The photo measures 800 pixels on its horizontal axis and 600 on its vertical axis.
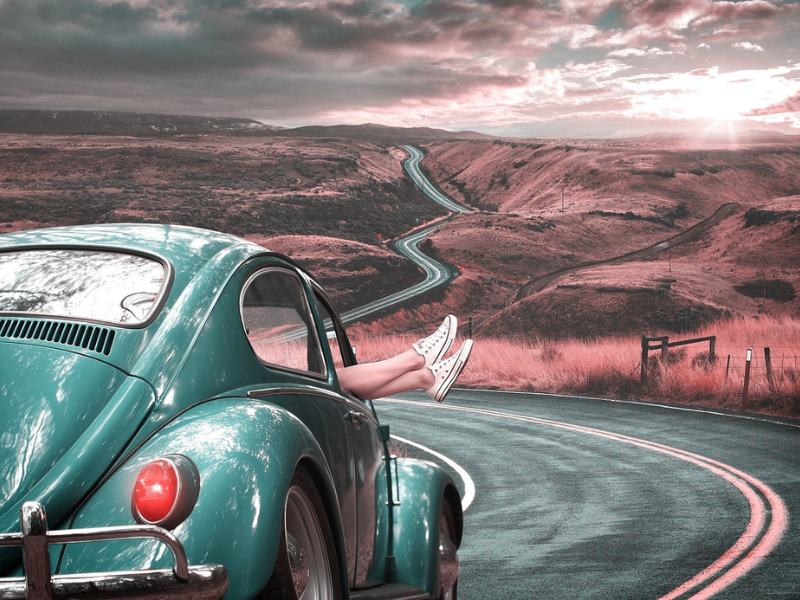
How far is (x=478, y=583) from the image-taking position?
7070mm

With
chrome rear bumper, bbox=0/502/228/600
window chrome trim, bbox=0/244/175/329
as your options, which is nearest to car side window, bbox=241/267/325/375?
window chrome trim, bbox=0/244/175/329

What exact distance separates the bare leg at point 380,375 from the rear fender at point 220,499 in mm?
1714

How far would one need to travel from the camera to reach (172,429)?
316 cm

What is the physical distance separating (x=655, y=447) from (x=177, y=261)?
12187mm

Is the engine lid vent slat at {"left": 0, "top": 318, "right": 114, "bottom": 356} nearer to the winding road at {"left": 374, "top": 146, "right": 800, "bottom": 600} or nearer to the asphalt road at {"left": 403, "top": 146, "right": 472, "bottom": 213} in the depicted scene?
the winding road at {"left": 374, "top": 146, "right": 800, "bottom": 600}

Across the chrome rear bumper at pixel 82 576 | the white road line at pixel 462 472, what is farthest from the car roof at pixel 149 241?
the white road line at pixel 462 472

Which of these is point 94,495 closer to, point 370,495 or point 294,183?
point 370,495

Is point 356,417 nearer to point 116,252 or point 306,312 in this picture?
point 306,312

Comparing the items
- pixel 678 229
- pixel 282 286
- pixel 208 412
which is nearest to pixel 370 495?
pixel 282 286

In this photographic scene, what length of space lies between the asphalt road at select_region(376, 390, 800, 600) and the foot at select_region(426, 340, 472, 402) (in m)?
1.70

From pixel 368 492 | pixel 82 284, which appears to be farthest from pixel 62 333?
pixel 368 492

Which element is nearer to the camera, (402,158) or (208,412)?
(208,412)

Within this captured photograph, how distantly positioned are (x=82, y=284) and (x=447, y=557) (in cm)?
266

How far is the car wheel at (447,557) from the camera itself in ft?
17.2
